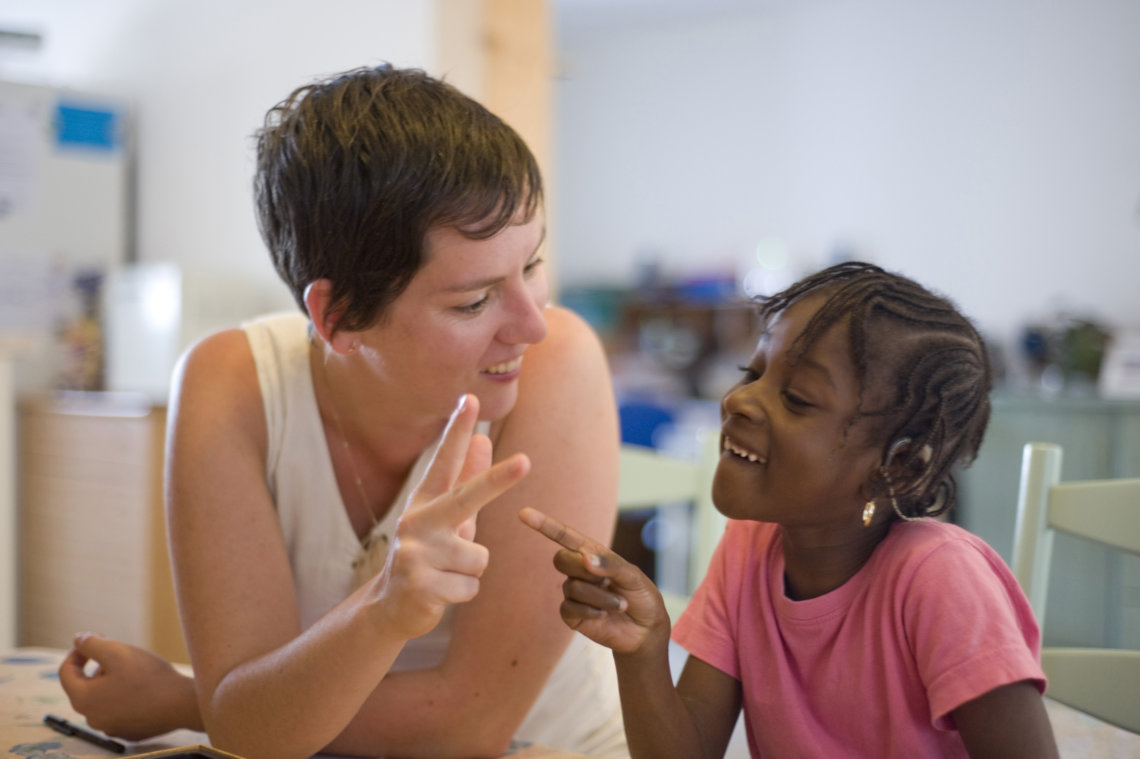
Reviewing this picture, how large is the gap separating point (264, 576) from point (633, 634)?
1.26 ft

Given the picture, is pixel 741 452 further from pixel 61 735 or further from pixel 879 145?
pixel 879 145

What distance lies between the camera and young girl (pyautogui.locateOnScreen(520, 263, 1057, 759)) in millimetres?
789

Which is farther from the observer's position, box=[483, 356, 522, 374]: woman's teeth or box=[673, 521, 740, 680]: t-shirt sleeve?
box=[483, 356, 522, 374]: woman's teeth

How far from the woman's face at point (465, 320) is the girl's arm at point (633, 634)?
0.23 meters

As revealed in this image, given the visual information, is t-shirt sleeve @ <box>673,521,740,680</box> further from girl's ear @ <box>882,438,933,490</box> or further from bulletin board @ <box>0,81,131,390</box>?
bulletin board @ <box>0,81,131,390</box>

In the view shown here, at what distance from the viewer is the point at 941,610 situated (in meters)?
0.76

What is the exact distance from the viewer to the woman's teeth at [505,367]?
1012 millimetres

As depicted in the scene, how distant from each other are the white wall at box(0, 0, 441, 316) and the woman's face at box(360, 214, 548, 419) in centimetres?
205

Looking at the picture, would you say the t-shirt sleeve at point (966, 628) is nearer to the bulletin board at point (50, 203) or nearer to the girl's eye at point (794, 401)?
the girl's eye at point (794, 401)

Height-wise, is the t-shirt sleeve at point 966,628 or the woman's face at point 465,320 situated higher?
the woman's face at point 465,320

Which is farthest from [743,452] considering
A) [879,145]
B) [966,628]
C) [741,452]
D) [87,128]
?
[879,145]

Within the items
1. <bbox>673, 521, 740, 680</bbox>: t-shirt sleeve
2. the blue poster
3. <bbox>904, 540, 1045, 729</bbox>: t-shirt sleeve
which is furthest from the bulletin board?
<bbox>904, 540, 1045, 729</bbox>: t-shirt sleeve

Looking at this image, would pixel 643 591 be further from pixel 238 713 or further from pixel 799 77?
pixel 799 77

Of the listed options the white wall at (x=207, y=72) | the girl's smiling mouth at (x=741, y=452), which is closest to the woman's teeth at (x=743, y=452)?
the girl's smiling mouth at (x=741, y=452)
